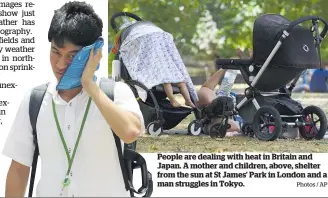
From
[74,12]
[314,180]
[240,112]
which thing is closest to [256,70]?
[240,112]

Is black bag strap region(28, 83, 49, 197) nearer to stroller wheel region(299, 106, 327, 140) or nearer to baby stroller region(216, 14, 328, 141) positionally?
baby stroller region(216, 14, 328, 141)

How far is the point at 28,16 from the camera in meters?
3.39

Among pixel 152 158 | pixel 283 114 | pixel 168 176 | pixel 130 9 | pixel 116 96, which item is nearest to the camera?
pixel 116 96

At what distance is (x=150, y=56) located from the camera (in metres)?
5.50

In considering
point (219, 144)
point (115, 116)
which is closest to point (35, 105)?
point (115, 116)

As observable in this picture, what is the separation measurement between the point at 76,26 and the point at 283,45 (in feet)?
12.2

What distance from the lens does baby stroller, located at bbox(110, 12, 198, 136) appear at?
539 cm

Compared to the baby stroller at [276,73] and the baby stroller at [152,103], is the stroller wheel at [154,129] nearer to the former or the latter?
the baby stroller at [152,103]

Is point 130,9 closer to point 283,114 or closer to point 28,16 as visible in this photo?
point 283,114

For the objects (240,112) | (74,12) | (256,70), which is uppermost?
(74,12)

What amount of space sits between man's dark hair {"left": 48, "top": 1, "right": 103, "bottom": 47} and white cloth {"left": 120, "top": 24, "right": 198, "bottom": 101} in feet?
12.1

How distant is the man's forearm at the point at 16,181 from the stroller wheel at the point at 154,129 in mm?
3619

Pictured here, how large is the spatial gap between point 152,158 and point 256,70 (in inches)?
68.2

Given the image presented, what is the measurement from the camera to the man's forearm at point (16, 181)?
1739mm
